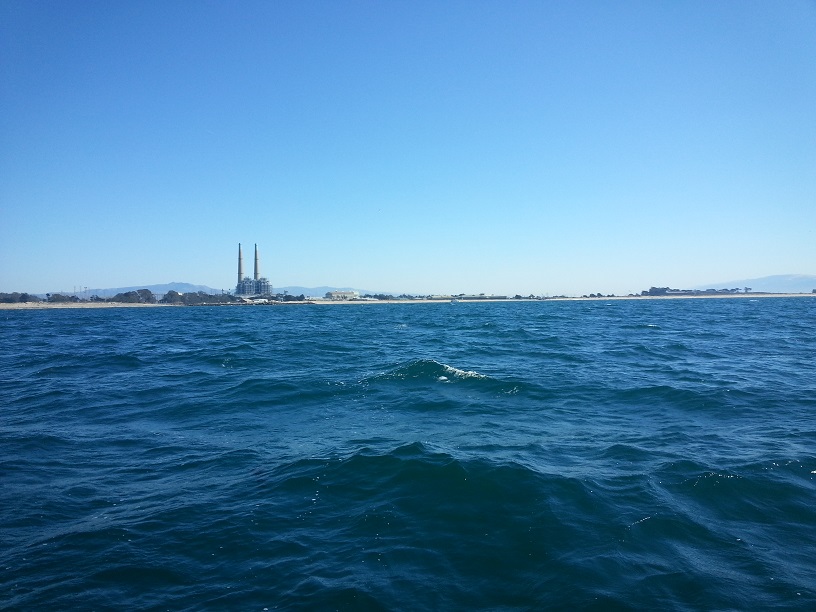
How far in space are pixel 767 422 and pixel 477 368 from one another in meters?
11.3

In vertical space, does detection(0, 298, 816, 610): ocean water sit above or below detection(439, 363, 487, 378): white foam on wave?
below

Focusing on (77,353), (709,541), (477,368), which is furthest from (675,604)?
(77,353)

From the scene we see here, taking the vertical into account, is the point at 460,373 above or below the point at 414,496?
above

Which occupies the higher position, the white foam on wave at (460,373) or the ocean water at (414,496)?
the white foam on wave at (460,373)

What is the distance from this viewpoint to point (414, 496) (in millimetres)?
8367

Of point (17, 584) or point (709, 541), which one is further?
point (709, 541)

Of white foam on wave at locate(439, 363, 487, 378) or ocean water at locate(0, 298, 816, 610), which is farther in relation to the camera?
white foam on wave at locate(439, 363, 487, 378)

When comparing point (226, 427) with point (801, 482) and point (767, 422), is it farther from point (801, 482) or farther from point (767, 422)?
point (767, 422)

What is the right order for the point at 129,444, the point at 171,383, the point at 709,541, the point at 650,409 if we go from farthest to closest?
the point at 171,383
the point at 650,409
the point at 129,444
the point at 709,541

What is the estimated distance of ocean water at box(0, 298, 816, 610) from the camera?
5.77 m

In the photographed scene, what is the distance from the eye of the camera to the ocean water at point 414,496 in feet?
18.9

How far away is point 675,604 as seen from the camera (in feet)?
17.9

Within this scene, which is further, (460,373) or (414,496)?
(460,373)

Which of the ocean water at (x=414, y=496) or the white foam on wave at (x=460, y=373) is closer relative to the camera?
the ocean water at (x=414, y=496)
